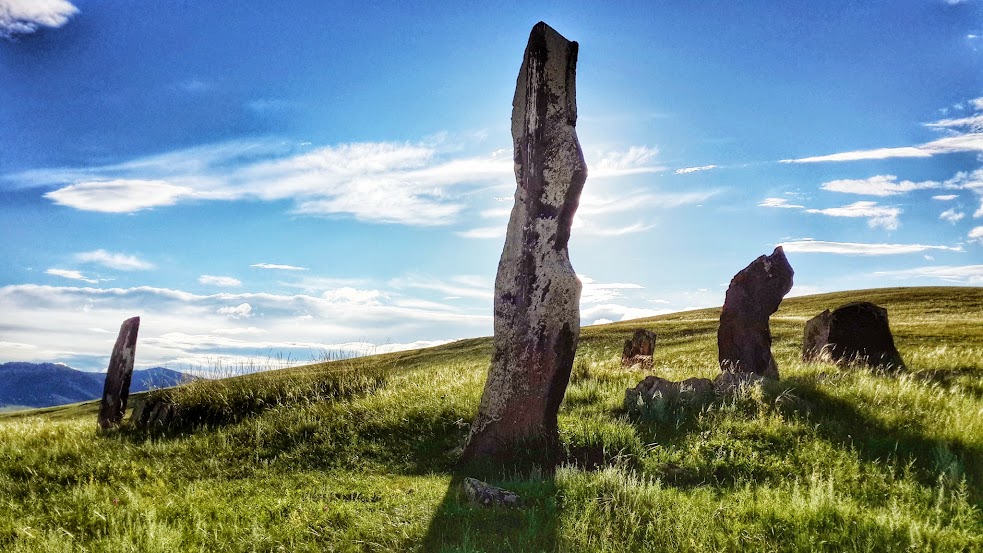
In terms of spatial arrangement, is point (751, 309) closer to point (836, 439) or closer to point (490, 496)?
point (836, 439)

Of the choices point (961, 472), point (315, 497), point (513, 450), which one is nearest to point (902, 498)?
point (961, 472)

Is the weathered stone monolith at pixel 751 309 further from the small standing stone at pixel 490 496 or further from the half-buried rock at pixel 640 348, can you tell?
the small standing stone at pixel 490 496

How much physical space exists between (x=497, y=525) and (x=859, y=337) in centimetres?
1432

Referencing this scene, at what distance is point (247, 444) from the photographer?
12.1 meters

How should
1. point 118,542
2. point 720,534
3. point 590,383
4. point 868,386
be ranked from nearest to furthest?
point 720,534 < point 118,542 < point 868,386 < point 590,383

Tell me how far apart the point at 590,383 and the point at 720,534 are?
828 centimetres

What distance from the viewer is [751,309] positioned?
17.2 metres

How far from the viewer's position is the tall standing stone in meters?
10.1

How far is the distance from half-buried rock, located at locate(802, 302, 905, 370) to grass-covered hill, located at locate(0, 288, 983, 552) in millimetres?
1399

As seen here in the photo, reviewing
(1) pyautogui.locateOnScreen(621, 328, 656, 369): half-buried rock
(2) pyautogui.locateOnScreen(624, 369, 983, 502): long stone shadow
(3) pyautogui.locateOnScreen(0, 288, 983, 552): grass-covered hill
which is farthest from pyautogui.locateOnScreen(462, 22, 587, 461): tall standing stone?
(1) pyautogui.locateOnScreen(621, 328, 656, 369): half-buried rock

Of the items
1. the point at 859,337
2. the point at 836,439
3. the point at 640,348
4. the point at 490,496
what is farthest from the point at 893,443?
the point at 640,348

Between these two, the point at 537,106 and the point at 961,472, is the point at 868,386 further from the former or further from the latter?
the point at 537,106

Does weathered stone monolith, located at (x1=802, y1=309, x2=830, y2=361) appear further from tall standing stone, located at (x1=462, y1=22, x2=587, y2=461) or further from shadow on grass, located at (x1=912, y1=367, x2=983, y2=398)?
tall standing stone, located at (x1=462, y1=22, x2=587, y2=461)

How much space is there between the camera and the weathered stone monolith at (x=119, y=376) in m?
17.8
